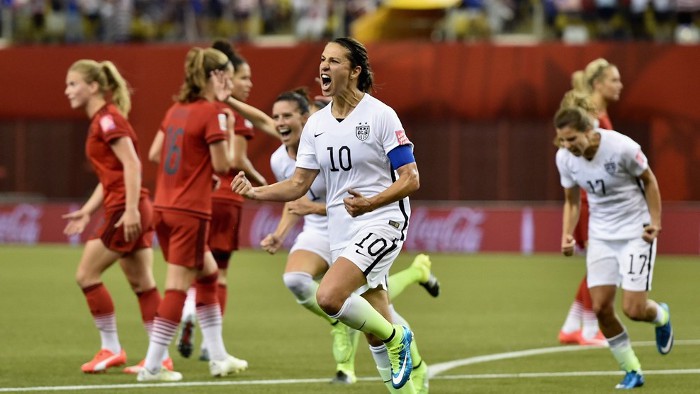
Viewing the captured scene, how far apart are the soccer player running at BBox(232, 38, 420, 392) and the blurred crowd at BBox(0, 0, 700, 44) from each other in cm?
2090

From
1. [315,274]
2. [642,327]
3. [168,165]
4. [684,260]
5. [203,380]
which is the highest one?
[168,165]

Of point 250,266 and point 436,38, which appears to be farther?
point 436,38

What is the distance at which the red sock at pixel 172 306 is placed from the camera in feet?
30.6

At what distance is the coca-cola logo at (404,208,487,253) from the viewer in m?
25.7

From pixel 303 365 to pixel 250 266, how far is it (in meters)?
11.6

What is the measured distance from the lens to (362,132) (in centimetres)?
758

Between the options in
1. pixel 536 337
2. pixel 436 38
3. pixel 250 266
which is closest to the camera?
pixel 536 337

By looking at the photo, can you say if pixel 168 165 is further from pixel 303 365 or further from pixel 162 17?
pixel 162 17

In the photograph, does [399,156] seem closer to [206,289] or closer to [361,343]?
[206,289]

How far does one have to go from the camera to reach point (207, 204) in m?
9.65

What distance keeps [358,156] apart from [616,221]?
2821mm

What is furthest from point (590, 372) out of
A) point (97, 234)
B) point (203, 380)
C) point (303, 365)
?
point (97, 234)

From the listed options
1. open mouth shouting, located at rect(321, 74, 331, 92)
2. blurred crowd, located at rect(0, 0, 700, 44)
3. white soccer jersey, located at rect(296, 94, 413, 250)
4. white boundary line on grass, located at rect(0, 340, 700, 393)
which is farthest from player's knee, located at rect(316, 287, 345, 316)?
blurred crowd, located at rect(0, 0, 700, 44)

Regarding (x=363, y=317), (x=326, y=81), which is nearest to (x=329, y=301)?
(x=363, y=317)
